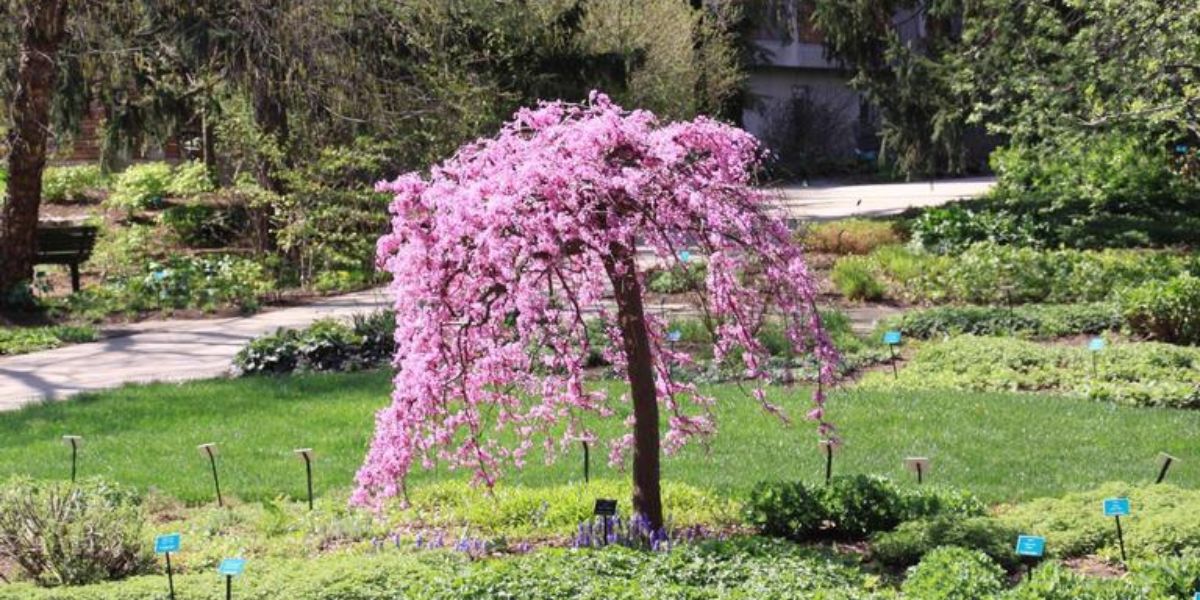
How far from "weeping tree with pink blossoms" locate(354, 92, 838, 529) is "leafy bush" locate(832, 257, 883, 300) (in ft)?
32.7

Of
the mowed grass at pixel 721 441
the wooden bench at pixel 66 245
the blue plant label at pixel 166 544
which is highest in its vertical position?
the wooden bench at pixel 66 245

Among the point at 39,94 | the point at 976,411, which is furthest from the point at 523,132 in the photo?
the point at 39,94

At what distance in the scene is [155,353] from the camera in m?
14.5

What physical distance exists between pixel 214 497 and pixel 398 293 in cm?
281

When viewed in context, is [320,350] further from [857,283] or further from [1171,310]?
[1171,310]

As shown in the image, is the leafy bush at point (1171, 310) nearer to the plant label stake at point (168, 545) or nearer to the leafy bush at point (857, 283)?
the leafy bush at point (857, 283)

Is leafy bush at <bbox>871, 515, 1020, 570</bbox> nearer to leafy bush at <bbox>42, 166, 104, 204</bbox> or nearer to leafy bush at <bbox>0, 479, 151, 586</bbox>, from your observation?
leafy bush at <bbox>0, 479, 151, 586</bbox>

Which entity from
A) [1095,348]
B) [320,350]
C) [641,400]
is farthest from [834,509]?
[320,350]

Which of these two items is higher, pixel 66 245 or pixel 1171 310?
pixel 66 245

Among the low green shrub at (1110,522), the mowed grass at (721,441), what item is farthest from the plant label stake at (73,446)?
the low green shrub at (1110,522)

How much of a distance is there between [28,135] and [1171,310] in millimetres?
12118

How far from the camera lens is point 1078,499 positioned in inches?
289

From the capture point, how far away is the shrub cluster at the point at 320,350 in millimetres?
13094

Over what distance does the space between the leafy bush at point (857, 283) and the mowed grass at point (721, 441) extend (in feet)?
17.4
